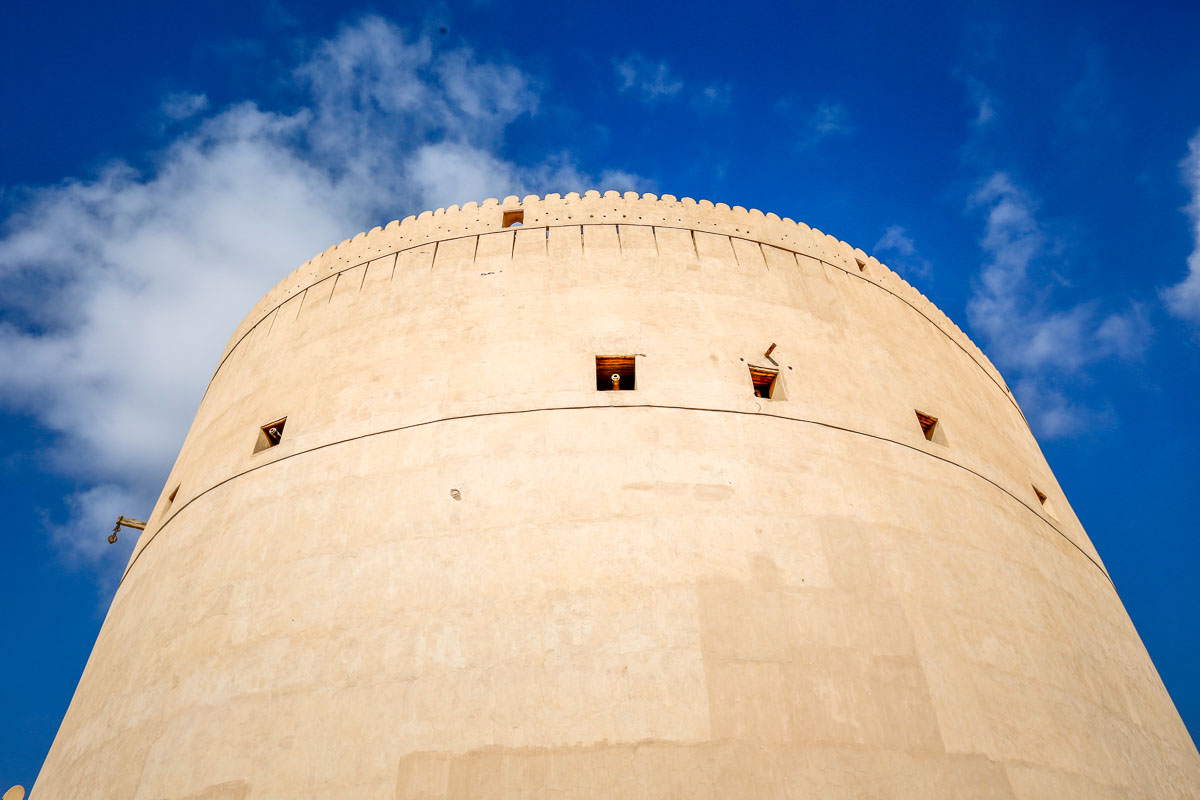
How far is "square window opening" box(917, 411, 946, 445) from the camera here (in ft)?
29.0

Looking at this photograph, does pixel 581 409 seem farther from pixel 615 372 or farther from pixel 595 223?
pixel 595 223

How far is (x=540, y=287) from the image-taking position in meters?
8.95

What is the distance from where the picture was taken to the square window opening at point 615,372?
8.26 meters

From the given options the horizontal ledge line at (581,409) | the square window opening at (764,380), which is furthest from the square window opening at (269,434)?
the square window opening at (764,380)

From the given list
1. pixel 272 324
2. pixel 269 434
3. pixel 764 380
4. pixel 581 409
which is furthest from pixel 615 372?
pixel 272 324

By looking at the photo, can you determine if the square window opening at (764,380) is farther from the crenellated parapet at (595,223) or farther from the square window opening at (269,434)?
the square window opening at (269,434)

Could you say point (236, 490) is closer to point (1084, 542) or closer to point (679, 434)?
point (679, 434)

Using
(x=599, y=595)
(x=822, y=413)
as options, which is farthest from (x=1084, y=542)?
(x=599, y=595)

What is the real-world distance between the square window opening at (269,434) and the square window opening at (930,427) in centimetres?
656

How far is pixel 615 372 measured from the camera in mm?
8336

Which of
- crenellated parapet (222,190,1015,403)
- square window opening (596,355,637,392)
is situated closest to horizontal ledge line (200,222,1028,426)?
crenellated parapet (222,190,1015,403)

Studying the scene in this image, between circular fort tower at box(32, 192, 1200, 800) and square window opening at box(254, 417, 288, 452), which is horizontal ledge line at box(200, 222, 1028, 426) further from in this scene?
square window opening at box(254, 417, 288, 452)

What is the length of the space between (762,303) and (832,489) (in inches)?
97.5

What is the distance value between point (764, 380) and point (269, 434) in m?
5.12
